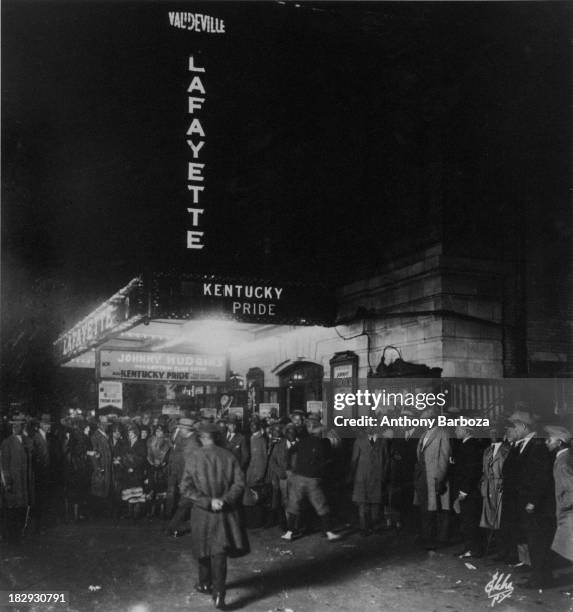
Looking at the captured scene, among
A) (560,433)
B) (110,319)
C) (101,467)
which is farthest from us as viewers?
(110,319)

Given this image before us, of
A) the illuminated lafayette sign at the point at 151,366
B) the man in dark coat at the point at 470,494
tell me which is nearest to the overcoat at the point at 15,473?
the illuminated lafayette sign at the point at 151,366

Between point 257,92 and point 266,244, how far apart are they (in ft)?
10.3

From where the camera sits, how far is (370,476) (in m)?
10.3

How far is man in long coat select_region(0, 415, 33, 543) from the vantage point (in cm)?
991

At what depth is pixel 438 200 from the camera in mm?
11500

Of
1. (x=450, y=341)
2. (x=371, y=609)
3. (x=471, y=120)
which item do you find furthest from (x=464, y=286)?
(x=371, y=609)

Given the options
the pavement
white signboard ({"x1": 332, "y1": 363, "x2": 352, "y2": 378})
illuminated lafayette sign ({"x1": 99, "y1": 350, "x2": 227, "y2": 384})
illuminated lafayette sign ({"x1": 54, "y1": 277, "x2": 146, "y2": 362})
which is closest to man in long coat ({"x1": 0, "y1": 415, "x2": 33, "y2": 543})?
the pavement

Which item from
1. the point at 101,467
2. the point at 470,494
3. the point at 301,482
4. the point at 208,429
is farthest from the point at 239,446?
the point at 208,429

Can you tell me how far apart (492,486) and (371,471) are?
2237 millimetres

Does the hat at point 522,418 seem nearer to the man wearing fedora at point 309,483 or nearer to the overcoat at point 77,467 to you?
the man wearing fedora at point 309,483

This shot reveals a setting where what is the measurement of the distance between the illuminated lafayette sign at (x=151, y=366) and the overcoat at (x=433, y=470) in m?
8.08

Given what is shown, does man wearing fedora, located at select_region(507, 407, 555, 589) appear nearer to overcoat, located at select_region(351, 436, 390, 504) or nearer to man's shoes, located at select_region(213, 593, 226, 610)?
overcoat, located at select_region(351, 436, 390, 504)

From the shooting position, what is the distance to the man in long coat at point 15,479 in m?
9.91

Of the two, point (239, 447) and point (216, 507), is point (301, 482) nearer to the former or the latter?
point (239, 447)
